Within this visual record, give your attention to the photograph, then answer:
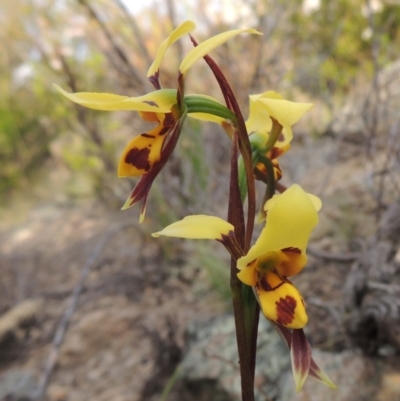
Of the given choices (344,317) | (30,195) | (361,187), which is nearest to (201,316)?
(344,317)

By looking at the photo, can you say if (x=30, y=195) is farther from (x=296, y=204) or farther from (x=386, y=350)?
(x=296, y=204)

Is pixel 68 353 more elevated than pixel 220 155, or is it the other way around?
pixel 220 155

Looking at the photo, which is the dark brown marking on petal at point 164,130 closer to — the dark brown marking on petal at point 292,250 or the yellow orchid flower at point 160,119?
the yellow orchid flower at point 160,119

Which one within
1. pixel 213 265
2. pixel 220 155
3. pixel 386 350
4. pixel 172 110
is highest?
pixel 172 110

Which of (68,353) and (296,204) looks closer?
(296,204)

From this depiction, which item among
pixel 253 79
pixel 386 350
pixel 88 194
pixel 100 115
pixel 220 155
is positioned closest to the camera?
pixel 386 350

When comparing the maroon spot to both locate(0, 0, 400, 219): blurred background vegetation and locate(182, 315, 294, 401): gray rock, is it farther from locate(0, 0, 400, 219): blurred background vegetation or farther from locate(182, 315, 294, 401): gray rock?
locate(0, 0, 400, 219): blurred background vegetation

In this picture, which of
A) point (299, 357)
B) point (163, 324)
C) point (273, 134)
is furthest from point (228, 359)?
point (273, 134)

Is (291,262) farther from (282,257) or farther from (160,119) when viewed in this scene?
(160,119)
